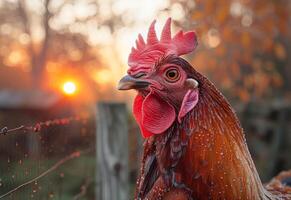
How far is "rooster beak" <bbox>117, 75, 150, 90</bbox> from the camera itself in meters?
2.46

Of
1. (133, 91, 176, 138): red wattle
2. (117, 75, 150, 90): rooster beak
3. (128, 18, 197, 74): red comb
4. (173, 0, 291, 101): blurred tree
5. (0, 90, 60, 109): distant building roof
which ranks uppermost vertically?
(173, 0, 291, 101): blurred tree

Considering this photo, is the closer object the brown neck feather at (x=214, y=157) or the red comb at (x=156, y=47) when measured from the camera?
the brown neck feather at (x=214, y=157)

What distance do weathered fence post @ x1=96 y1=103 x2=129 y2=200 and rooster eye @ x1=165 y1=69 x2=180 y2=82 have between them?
179 cm

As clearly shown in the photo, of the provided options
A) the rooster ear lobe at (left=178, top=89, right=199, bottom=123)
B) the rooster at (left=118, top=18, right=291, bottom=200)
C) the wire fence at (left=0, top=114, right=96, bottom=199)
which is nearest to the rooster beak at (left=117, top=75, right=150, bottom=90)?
the rooster at (left=118, top=18, right=291, bottom=200)

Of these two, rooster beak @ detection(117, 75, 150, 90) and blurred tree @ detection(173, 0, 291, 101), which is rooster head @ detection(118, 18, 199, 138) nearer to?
rooster beak @ detection(117, 75, 150, 90)

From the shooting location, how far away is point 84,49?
20.9 metres

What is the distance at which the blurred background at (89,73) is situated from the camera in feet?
12.9

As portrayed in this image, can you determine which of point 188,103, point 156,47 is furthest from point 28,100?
point 188,103

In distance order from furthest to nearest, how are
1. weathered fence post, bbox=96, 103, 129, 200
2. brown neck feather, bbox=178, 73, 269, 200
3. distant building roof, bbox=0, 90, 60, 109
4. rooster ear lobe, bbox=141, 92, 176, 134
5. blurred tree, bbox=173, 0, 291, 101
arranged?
distant building roof, bbox=0, 90, 60, 109 < blurred tree, bbox=173, 0, 291, 101 < weathered fence post, bbox=96, 103, 129, 200 < rooster ear lobe, bbox=141, 92, 176, 134 < brown neck feather, bbox=178, 73, 269, 200

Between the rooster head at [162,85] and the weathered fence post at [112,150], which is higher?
the rooster head at [162,85]

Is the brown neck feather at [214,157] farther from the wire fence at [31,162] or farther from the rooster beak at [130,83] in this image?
the wire fence at [31,162]

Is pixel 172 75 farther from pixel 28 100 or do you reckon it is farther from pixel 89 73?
pixel 89 73

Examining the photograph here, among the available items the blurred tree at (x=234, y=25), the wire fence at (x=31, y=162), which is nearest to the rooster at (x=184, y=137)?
the wire fence at (x=31, y=162)

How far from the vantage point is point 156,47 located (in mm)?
2680
